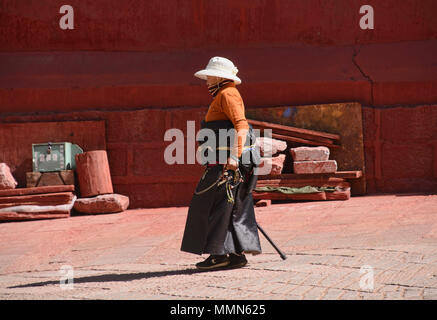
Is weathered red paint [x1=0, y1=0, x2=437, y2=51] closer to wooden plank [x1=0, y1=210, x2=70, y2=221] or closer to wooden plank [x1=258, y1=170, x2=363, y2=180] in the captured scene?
wooden plank [x1=258, y1=170, x2=363, y2=180]

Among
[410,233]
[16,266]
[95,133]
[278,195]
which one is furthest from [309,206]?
[16,266]

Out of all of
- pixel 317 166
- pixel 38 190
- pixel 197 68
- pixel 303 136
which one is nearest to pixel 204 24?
pixel 197 68

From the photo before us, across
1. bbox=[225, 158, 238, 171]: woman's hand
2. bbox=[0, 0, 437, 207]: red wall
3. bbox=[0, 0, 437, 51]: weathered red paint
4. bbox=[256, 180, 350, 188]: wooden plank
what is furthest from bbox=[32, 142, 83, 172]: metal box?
bbox=[225, 158, 238, 171]: woman's hand

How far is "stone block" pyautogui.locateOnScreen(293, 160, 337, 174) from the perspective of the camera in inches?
367

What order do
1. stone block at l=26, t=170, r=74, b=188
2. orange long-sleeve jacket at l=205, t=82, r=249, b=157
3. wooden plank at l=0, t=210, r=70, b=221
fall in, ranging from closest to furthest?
orange long-sleeve jacket at l=205, t=82, r=249, b=157 < wooden plank at l=0, t=210, r=70, b=221 < stone block at l=26, t=170, r=74, b=188

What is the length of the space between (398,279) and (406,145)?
5.50 meters

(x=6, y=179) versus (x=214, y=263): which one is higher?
(x=6, y=179)

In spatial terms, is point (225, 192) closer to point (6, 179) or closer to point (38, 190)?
point (38, 190)

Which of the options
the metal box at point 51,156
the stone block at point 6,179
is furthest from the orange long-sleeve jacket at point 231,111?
the stone block at point 6,179

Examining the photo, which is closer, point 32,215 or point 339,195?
point 339,195

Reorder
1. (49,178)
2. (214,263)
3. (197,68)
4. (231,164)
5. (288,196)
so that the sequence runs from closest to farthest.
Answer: (231,164) < (214,263) < (288,196) < (49,178) < (197,68)

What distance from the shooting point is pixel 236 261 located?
205 inches

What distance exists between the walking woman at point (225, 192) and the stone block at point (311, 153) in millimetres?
4246

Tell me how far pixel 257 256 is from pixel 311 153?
3875 millimetres
